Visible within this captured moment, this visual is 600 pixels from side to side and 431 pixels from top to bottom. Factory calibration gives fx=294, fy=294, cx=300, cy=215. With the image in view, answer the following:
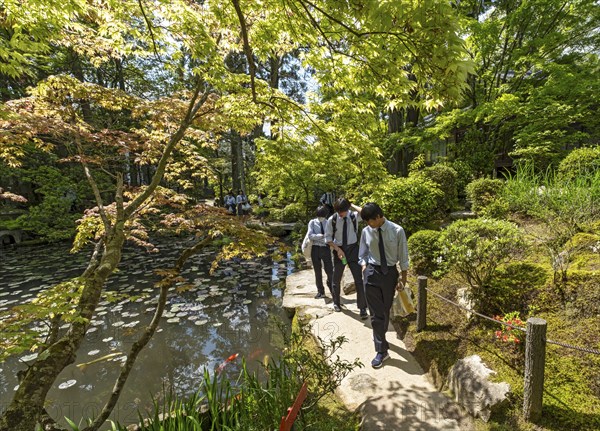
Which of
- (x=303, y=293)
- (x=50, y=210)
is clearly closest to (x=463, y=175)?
(x=303, y=293)

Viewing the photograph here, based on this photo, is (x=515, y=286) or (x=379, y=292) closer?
(x=379, y=292)

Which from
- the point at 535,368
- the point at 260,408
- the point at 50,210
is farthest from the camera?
the point at 50,210

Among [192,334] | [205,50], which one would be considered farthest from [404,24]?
[192,334]

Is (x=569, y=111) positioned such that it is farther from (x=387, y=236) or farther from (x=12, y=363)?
(x=12, y=363)

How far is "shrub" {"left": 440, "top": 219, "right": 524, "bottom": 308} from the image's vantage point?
3812 millimetres

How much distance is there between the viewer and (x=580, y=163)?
7.21 meters

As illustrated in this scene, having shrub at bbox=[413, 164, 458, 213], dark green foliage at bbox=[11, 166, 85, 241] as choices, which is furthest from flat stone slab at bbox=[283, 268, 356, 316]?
dark green foliage at bbox=[11, 166, 85, 241]

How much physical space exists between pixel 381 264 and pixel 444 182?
262 inches

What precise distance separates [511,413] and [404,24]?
3461 millimetres

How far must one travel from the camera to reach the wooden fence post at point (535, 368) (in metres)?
2.43

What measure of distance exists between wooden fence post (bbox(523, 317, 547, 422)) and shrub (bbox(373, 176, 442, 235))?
489 cm

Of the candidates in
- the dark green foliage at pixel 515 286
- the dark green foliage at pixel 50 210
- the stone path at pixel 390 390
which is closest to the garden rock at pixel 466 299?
the dark green foliage at pixel 515 286

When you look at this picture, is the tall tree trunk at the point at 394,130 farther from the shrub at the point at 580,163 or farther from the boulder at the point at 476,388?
the boulder at the point at 476,388

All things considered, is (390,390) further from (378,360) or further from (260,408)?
(260,408)
